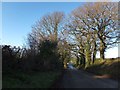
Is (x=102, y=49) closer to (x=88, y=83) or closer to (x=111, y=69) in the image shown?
(x=111, y=69)

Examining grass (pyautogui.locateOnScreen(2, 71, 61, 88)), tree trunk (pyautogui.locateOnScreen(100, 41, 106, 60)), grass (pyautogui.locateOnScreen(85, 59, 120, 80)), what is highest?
tree trunk (pyautogui.locateOnScreen(100, 41, 106, 60))

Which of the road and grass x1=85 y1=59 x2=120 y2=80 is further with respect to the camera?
grass x1=85 y1=59 x2=120 y2=80

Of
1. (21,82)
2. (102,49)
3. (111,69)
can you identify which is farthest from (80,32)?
(21,82)

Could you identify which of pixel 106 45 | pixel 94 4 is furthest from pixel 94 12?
pixel 106 45

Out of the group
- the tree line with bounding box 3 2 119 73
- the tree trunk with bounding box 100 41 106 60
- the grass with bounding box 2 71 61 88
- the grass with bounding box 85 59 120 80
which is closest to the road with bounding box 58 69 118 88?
the grass with bounding box 2 71 61 88

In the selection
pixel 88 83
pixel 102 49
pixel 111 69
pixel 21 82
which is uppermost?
pixel 102 49

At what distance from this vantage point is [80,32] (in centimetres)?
6372

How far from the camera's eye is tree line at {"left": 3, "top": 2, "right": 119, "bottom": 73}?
55.3 metres

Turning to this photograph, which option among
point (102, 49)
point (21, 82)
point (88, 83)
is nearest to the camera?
point (21, 82)

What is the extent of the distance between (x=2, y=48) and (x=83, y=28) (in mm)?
41450

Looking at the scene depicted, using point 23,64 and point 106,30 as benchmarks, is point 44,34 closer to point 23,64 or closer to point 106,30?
point 106,30

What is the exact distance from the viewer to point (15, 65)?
952 inches

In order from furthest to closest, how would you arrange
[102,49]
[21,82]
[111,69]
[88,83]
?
[102,49]
[111,69]
[88,83]
[21,82]

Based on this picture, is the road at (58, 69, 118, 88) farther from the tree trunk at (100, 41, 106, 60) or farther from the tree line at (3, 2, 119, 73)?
the tree trunk at (100, 41, 106, 60)
